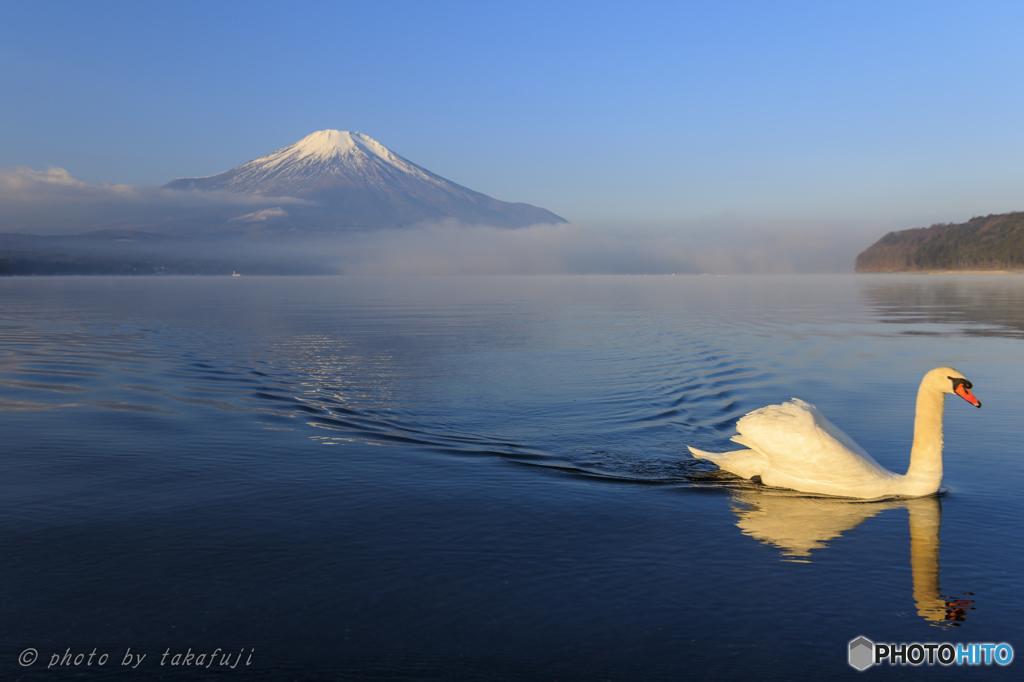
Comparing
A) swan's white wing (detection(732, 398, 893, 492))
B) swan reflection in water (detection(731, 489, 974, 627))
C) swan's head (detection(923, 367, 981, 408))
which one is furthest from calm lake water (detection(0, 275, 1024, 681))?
swan's head (detection(923, 367, 981, 408))

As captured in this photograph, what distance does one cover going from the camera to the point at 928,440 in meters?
11.8

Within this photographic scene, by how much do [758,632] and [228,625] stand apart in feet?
17.4

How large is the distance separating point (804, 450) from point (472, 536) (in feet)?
18.2

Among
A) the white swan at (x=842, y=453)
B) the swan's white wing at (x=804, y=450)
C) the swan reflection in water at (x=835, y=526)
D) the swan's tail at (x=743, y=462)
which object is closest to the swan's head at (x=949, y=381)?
the white swan at (x=842, y=453)

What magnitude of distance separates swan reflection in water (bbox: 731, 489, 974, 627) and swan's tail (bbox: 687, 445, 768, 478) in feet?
1.48

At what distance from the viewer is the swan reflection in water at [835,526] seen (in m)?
7.99

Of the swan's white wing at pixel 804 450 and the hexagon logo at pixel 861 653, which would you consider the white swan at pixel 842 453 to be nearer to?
the swan's white wing at pixel 804 450

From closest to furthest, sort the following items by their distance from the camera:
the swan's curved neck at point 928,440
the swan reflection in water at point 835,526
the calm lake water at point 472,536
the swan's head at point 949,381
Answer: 1. the calm lake water at point 472,536
2. the swan reflection in water at point 835,526
3. the swan's head at point 949,381
4. the swan's curved neck at point 928,440

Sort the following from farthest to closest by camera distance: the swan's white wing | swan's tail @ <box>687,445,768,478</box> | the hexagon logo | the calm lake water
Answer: swan's tail @ <box>687,445,768,478</box> → the swan's white wing → the calm lake water → the hexagon logo

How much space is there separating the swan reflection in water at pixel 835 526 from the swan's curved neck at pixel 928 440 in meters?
0.43

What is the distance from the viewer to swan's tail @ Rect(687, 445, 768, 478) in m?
12.5

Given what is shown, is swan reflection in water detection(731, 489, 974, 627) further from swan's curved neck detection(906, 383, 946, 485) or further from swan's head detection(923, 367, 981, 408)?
swan's head detection(923, 367, 981, 408)

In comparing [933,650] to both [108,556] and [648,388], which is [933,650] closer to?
[108,556]

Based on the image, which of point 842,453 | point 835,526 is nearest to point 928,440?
point 842,453
